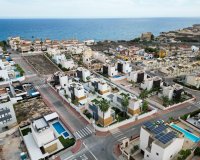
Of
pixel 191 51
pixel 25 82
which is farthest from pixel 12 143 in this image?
pixel 191 51

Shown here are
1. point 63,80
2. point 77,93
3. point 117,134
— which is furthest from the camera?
point 63,80

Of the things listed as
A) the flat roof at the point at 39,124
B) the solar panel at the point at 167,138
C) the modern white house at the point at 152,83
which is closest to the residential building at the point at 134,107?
the solar panel at the point at 167,138

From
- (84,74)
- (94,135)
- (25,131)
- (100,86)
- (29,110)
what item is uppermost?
(84,74)

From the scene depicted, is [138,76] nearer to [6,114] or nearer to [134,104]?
[134,104]

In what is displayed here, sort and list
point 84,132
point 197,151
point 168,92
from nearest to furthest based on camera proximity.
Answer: point 197,151 → point 84,132 → point 168,92

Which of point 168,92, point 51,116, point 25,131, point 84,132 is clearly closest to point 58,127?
point 51,116

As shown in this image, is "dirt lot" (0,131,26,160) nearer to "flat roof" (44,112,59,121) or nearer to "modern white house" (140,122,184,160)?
"flat roof" (44,112,59,121)

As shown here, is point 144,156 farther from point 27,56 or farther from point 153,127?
point 27,56

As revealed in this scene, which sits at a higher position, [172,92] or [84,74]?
[84,74]
